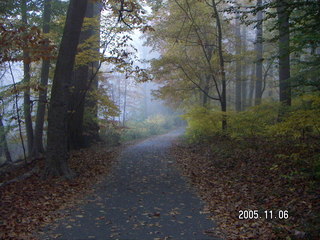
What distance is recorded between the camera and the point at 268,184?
6.55 metres

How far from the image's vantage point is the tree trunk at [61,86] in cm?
837

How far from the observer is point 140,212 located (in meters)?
5.76

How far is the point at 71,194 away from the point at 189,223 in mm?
3444

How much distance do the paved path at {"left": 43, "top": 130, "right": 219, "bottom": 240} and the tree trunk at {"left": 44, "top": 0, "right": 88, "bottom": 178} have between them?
5.76 ft

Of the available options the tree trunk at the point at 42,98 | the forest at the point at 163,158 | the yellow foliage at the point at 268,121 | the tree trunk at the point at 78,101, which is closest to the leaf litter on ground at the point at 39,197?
the forest at the point at 163,158

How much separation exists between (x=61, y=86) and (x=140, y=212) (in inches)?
186

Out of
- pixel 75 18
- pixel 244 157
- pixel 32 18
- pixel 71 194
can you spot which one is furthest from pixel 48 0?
pixel 244 157

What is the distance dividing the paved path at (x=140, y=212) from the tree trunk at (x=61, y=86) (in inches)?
69.1

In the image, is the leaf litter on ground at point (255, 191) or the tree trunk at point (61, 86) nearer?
the leaf litter on ground at point (255, 191)

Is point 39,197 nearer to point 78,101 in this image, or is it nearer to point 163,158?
point 163,158

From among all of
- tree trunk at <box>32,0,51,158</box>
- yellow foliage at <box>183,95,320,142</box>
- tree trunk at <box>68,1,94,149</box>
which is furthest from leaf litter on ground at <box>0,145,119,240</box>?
yellow foliage at <box>183,95,320,142</box>

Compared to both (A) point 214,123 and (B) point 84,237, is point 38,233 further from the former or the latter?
(A) point 214,123

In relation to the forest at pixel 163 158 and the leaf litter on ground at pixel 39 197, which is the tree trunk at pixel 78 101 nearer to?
the forest at pixel 163 158

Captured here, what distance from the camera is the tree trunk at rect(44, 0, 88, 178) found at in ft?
27.5
